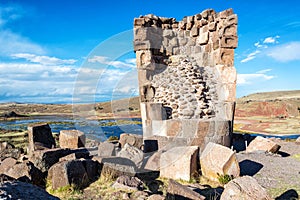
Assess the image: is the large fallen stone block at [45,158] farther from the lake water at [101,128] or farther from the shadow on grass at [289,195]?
the shadow on grass at [289,195]

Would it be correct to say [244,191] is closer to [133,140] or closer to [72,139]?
[133,140]

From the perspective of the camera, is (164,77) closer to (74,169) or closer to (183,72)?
(183,72)

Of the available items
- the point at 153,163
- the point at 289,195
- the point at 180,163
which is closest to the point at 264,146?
the point at 289,195

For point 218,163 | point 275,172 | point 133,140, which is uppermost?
Answer: point 133,140

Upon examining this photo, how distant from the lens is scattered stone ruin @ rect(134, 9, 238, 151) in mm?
7828

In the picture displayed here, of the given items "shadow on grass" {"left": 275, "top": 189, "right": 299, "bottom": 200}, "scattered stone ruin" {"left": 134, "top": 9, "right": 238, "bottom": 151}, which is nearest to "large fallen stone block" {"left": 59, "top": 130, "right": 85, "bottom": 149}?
"scattered stone ruin" {"left": 134, "top": 9, "right": 238, "bottom": 151}

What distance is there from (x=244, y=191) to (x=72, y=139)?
6.43 meters

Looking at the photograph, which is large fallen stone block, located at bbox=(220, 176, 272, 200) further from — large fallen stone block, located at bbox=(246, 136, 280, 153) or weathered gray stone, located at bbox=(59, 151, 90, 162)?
large fallen stone block, located at bbox=(246, 136, 280, 153)

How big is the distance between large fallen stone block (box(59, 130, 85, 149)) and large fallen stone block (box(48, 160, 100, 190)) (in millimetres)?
2885

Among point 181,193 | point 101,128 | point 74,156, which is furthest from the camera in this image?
point 101,128

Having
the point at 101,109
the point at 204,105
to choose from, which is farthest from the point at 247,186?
the point at 101,109

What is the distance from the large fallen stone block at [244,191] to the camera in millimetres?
3736

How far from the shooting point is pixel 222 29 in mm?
9805

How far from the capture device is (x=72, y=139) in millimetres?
8672
